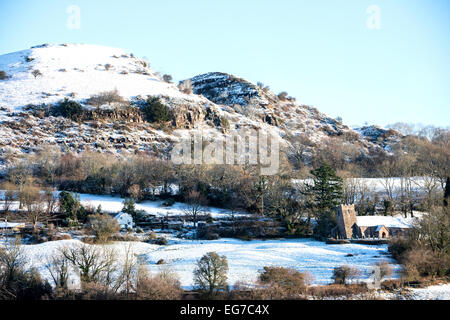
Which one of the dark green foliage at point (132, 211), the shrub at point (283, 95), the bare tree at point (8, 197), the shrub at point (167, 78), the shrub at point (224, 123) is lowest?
the dark green foliage at point (132, 211)

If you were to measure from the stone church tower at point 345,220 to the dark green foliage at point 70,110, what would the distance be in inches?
2491

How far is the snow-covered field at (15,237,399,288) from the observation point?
86.4 ft

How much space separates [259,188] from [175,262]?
2225 centimetres

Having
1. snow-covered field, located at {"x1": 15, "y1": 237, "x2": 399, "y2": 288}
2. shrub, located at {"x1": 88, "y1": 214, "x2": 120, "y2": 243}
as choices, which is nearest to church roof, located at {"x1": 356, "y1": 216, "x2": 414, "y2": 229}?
snow-covered field, located at {"x1": 15, "y1": 237, "x2": 399, "y2": 288}

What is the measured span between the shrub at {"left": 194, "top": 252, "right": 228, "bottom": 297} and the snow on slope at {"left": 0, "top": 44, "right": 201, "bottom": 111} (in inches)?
2898

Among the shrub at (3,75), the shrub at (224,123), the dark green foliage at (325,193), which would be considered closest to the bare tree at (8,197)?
the dark green foliage at (325,193)

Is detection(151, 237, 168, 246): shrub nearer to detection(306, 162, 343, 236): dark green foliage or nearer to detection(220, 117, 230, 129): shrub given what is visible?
detection(306, 162, 343, 236): dark green foliage

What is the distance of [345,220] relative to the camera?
37594mm

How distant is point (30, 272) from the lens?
78.0 feet

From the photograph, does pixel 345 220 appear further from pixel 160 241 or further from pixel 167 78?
pixel 167 78

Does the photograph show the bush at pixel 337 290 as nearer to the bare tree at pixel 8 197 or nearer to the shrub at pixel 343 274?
the shrub at pixel 343 274

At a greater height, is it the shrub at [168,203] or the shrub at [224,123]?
the shrub at [224,123]

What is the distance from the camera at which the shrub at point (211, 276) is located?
2222 cm

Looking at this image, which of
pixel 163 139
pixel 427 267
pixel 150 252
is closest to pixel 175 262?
pixel 150 252
